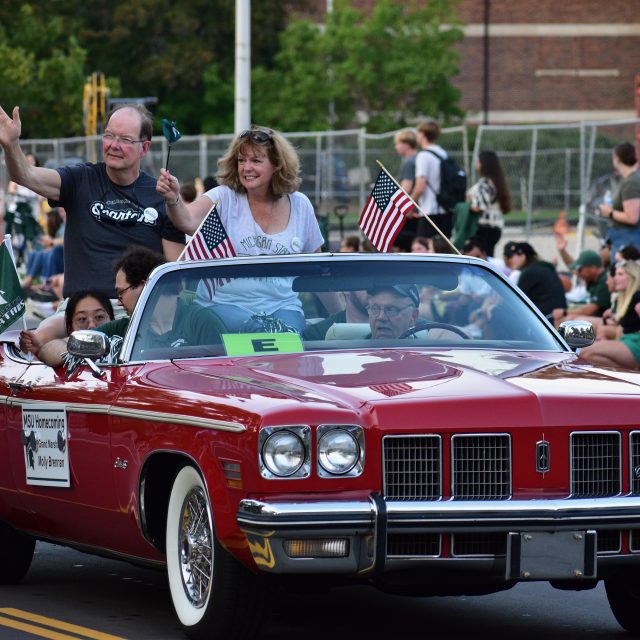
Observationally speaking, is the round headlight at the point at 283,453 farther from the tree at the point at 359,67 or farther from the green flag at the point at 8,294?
the tree at the point at 359,67

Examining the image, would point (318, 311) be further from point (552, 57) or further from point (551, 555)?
point (552, 57)

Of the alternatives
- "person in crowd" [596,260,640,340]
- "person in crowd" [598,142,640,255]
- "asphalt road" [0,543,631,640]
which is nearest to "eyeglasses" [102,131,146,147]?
"asphalt road" [0,543,631,640]

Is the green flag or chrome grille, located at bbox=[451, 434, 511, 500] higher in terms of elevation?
the green flag

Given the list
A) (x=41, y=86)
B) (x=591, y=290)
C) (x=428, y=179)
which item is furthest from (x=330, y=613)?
(x=41, y=86)

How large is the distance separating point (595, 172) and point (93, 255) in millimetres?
15475

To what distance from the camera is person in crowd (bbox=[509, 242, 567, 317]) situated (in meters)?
16.4

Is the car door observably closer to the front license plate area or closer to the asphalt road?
the asphalt road

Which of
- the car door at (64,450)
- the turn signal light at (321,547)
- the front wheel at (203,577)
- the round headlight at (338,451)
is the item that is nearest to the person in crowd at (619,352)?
the car door at (64,450)

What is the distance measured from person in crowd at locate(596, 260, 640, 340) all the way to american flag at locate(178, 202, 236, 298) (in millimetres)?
6150

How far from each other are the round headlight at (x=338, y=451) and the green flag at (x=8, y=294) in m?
3.38

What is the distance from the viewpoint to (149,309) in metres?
7.75

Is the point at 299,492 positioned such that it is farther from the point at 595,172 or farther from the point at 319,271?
the point at 595,172

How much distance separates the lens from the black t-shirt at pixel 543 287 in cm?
1639

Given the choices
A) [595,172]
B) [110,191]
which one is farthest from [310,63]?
[110,191]
